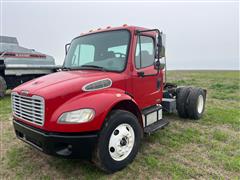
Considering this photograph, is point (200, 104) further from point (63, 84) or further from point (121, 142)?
point (63, 84)

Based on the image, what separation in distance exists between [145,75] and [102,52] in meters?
0.91

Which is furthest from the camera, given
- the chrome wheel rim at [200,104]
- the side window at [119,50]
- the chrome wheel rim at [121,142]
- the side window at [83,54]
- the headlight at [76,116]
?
the chrome wheel rim at [200,104]

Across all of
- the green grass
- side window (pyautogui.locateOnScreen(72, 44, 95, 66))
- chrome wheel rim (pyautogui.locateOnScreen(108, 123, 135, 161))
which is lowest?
the green grass

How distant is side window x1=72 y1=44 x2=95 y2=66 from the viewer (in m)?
3.99

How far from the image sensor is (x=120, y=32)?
12.5 feet

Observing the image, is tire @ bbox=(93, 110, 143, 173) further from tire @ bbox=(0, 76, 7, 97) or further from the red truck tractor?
tire @ bbox=(0, 76, 7, 97)

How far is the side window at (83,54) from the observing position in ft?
13.1

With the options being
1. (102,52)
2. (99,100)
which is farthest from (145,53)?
(99,100)

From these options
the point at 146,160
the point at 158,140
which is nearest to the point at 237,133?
the point at 158,140

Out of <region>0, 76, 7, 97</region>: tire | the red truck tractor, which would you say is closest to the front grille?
the red truck tractor

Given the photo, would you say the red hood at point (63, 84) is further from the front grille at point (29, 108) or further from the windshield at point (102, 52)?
the windshield at point (102, 52)

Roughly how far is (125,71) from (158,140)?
5.95 feet

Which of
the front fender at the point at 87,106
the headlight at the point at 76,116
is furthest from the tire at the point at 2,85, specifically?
the headlight at the point at 76,116

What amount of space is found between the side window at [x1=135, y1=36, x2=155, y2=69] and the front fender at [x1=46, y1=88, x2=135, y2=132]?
1.06 metres
